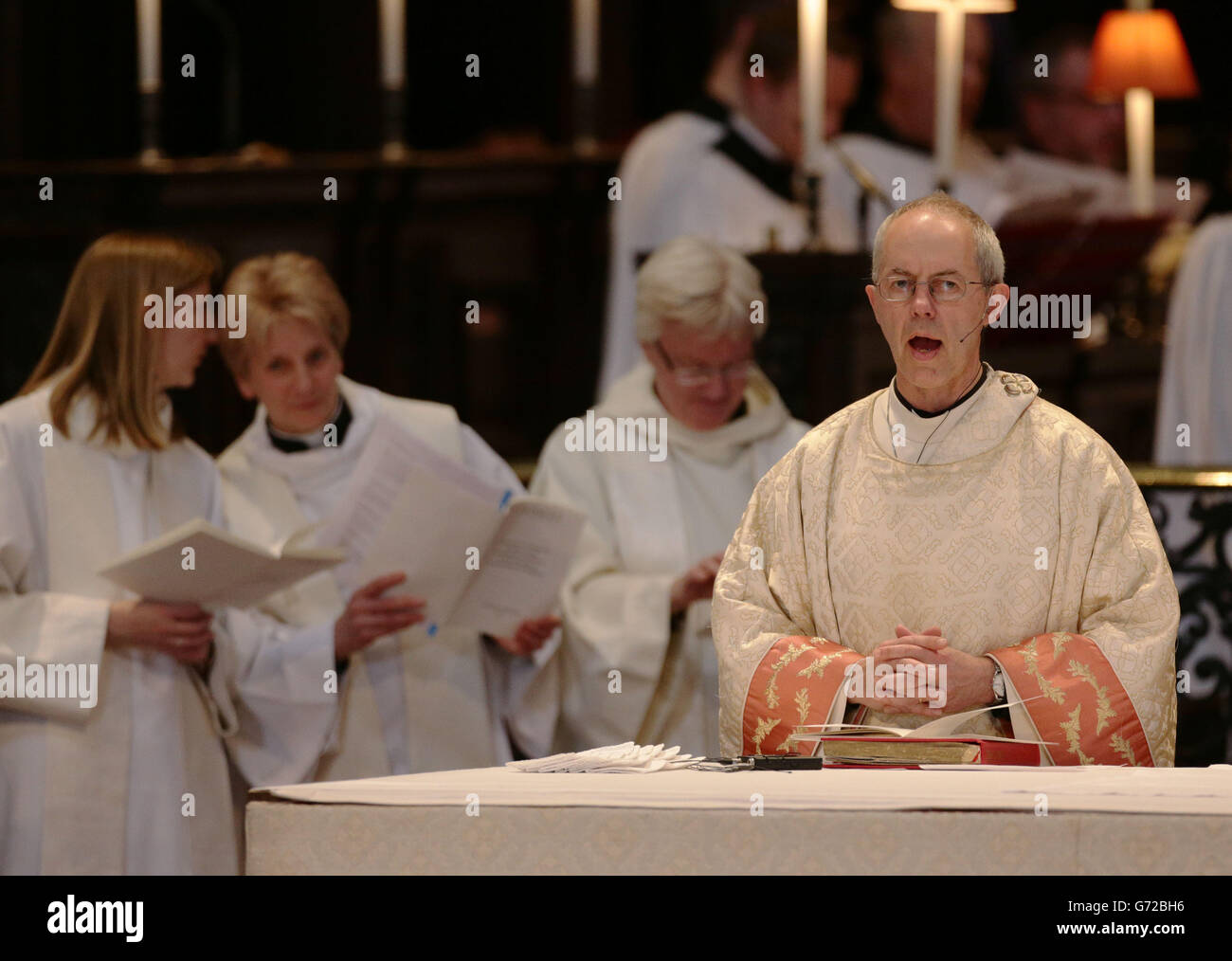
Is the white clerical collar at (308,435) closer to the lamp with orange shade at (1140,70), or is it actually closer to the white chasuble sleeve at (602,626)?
the white chasuble sleeve at (602,626)

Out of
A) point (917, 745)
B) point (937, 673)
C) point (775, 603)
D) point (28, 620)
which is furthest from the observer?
point (28, 620)

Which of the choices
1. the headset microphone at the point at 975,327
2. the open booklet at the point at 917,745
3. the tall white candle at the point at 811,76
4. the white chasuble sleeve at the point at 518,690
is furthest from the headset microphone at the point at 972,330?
the tall white candle at the point at 811,76

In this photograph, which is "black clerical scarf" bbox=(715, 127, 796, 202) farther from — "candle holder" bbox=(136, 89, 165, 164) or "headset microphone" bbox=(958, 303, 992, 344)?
"headset microphone" bbox=(958, 303, 992, 344)

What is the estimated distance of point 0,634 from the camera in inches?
184

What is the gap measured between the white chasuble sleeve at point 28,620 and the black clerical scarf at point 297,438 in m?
0.74

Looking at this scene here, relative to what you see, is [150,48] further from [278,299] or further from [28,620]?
[28,620]

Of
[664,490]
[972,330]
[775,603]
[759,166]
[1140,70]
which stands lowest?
[775,603]

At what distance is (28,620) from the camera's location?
15.3 feet

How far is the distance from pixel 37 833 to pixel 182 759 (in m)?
0.37

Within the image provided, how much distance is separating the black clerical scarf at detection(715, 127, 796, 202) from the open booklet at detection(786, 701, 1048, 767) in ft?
13.0

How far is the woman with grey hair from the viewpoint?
210 inches

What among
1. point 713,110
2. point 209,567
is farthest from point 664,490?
point 713,110

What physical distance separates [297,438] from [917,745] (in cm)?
→ 244

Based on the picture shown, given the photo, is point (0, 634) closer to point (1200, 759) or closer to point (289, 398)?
point (289, 398)
